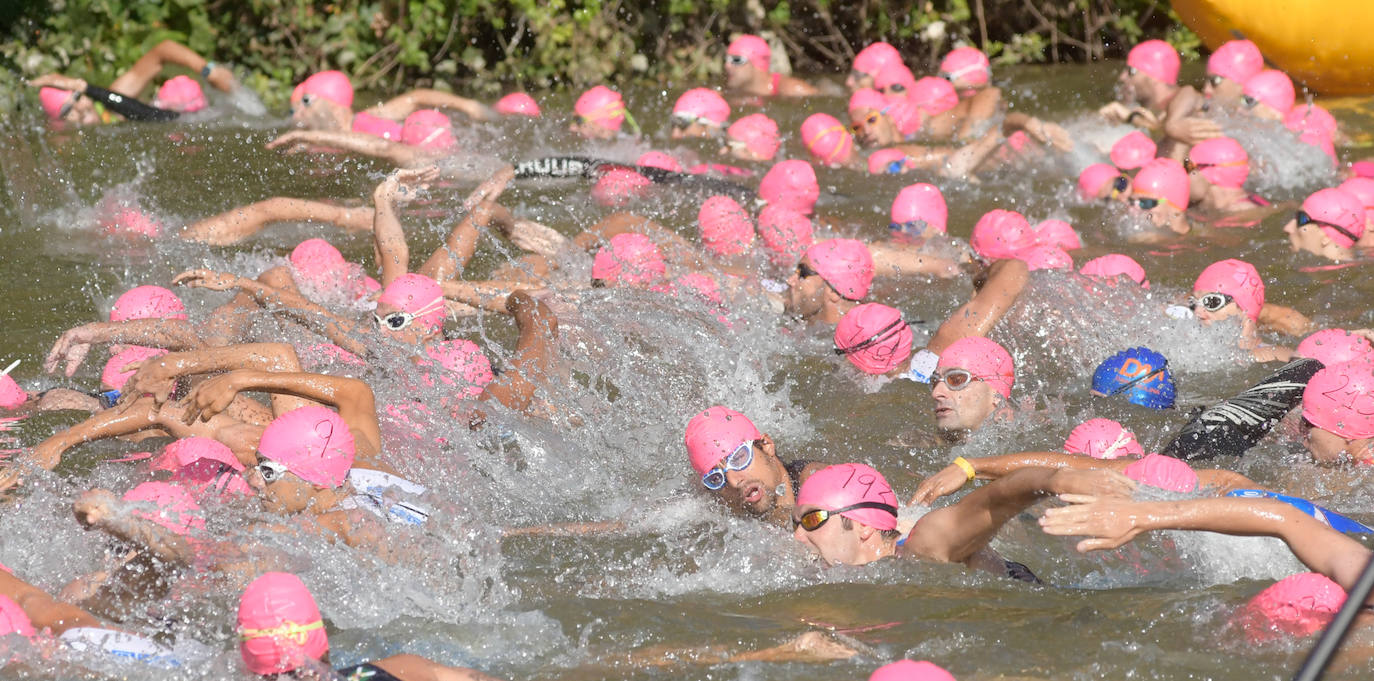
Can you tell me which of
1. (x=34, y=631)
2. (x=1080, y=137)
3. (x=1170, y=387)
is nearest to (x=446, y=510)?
(x=34, y=631)

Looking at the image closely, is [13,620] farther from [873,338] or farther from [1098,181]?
[1098,181]

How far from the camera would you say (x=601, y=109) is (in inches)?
451

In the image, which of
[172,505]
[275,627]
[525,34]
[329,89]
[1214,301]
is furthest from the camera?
[525,34]

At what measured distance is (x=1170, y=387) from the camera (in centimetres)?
687

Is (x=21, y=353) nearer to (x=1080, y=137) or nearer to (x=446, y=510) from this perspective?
(x=446, y=510)

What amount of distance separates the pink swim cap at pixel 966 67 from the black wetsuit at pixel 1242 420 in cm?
781

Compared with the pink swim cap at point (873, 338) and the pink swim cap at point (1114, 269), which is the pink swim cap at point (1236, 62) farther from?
the pink swim cap at point (873, 338)

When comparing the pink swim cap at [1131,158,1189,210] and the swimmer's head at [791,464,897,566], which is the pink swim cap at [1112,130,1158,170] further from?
the swimmer's head at [791,464,897,566]

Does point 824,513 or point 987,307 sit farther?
point 987,307

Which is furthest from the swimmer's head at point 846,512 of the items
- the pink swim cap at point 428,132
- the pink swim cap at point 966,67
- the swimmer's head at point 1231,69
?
the pink swim cap at point 966,67

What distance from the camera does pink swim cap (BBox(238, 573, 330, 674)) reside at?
13.3ft

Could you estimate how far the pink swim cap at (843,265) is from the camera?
7656mm

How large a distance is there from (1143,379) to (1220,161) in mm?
3547

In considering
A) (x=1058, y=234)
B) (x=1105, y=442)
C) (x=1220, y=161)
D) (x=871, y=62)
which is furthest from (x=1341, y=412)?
(x=871, y=62)
